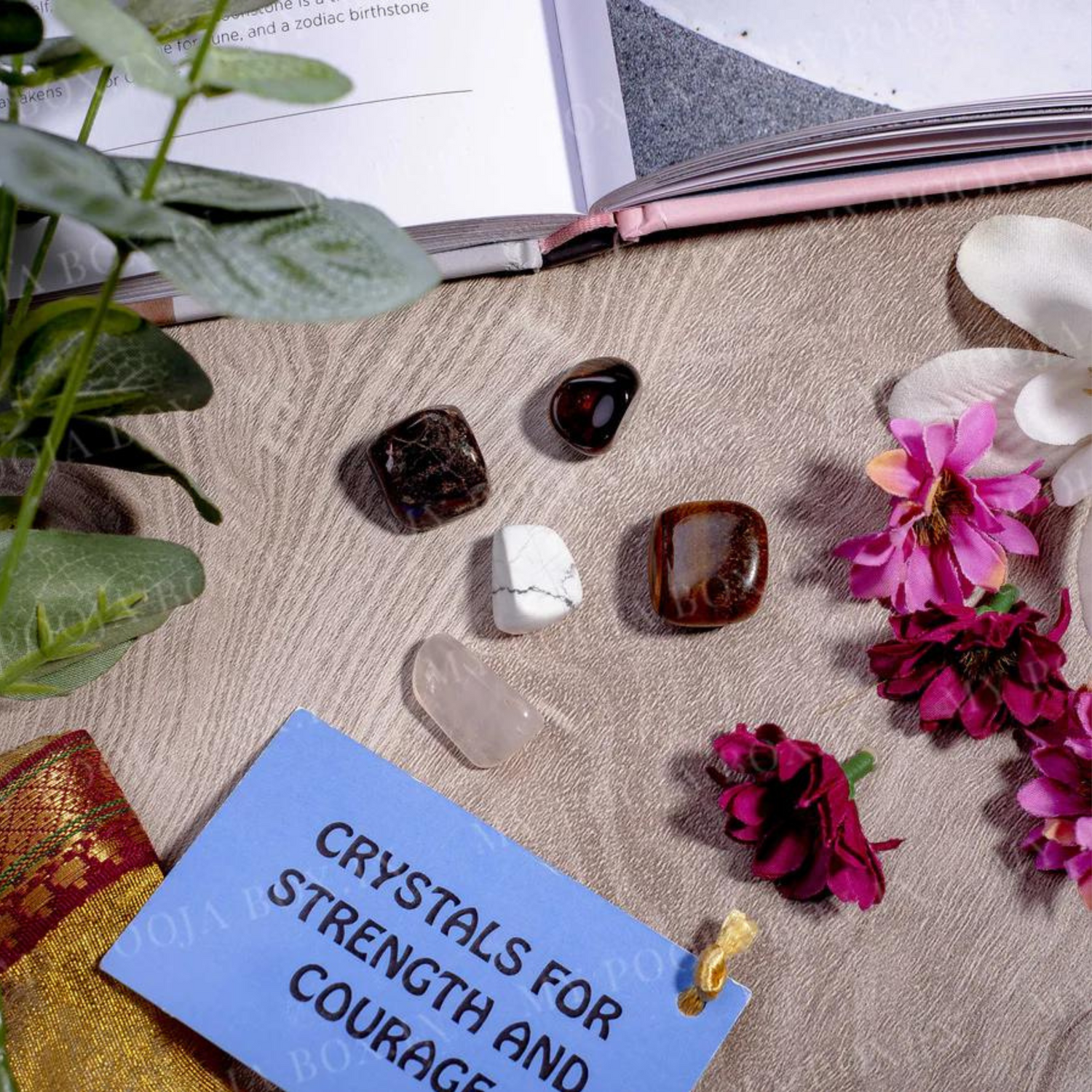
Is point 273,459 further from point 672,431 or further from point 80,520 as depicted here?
point 672,431

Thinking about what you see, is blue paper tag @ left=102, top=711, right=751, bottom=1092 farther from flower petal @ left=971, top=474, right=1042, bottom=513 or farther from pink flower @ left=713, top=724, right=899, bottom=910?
flower petal @ left=971, top=474, right=1042, bottom=513

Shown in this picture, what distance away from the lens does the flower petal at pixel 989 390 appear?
0.52 m

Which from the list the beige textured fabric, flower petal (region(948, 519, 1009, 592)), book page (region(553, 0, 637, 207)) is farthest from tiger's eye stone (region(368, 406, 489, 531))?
flower petal (region(948, 519, 1009, 592))

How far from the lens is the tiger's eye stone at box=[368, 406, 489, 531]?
51 centimetres

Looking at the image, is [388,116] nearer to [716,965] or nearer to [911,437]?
[911,437]

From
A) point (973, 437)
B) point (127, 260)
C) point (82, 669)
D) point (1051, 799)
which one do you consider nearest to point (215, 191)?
point (127, 260)

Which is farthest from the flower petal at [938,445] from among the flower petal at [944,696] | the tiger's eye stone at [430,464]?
the tiger's eye stone at [430,464]

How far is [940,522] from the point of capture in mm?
515

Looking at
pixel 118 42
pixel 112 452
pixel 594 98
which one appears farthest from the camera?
pixel 594 98

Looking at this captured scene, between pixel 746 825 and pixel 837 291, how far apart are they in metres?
0.28

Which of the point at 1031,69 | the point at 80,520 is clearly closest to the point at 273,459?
the point at 80,520

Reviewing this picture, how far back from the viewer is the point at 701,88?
1.74ft

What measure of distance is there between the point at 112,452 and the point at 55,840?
19cm

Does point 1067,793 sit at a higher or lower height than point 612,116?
lower
